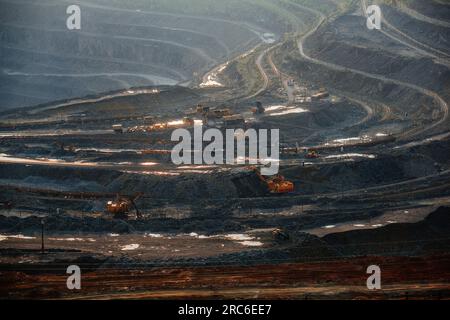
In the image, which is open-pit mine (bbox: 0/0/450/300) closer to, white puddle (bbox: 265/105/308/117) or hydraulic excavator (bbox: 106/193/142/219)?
hydraulic excavator (bbox: 106/193/142/219)

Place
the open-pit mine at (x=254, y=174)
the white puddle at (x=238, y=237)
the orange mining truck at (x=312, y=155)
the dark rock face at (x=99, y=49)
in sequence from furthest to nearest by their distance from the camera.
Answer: the dark rock face at (x=99, y=49) < the orange mining truck at (x=312, y=155) < the white puddle at (x=238, y=237) < the open-pit mine at (x=254, y=174)

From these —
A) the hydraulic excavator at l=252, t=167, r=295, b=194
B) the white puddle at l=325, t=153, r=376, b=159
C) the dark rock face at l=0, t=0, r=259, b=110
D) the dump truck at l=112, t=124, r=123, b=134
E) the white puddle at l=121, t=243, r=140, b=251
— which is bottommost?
the white puddle at l=121, t=243, r=140, b=251

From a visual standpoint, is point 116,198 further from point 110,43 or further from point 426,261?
→ point 110,43

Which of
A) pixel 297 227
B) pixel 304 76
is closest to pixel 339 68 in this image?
pixel 304 76

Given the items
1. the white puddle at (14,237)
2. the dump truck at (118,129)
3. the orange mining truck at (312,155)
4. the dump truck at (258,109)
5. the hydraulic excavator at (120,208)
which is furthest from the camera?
the dump truck at (258,109)

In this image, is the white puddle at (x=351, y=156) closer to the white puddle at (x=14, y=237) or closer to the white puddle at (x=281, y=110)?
the white puddle at (x=281, y=110)

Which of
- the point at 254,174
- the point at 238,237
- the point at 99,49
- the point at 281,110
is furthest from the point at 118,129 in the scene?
the point at 99,49

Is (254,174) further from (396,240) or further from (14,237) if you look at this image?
(14,237)

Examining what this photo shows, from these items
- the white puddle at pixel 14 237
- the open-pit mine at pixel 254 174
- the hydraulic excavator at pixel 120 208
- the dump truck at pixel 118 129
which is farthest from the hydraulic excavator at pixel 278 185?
the dump truck at pixel 118 129

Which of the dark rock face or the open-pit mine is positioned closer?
the open-pit mine

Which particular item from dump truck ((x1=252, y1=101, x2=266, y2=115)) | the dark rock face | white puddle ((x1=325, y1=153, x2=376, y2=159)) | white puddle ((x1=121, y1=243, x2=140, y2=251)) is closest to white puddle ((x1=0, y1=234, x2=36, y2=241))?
white puddle ((x1=121, y1=243, x2=140, y2=251))

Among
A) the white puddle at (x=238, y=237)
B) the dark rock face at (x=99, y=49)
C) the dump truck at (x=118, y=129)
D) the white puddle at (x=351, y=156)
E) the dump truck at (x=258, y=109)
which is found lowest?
the white puddle at (x=238, y=237)
